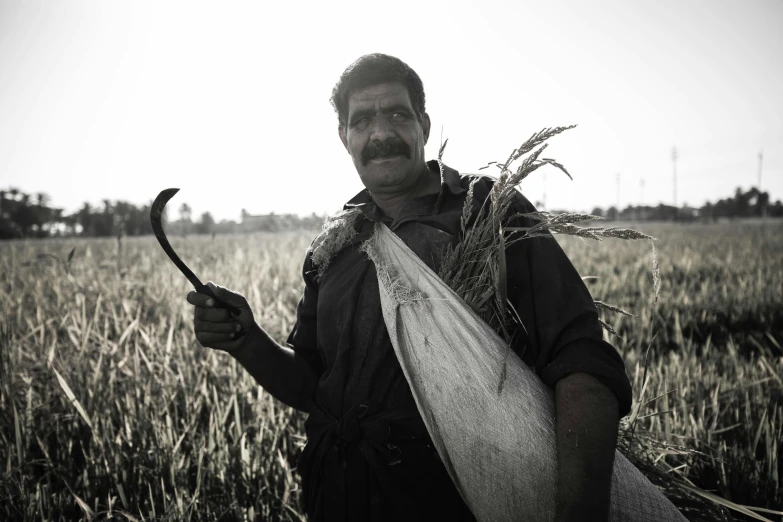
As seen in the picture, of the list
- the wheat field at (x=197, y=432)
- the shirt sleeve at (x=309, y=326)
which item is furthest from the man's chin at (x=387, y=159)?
the wheat field at (x=197, y=432)

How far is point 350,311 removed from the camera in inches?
51.1

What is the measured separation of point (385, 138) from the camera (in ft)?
4.59

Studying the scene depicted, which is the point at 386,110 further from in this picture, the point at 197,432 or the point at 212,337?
the point at 197,432

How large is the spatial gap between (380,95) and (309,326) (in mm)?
884

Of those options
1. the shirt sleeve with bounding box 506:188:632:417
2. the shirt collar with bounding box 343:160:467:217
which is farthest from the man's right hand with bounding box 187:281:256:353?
the shirt sleeve with bounding box 506:188:632:417

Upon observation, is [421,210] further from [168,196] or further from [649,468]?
[649,468]

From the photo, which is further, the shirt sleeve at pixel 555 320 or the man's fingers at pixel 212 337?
the man's fingers at pixel 212 337

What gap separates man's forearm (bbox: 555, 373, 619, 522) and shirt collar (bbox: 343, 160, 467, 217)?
658mm

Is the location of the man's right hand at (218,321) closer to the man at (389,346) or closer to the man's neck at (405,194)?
the man at (389,346)

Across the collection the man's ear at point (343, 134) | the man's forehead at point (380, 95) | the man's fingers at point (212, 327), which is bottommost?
the man's fingers at point (212, 327)

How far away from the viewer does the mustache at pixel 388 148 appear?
1.41 metres

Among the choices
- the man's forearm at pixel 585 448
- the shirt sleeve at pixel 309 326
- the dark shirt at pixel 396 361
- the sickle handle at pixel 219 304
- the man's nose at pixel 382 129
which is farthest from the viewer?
the shirt sleeve at pixel 309 326

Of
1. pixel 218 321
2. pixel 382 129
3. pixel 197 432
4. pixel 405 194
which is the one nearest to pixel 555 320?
pixel 405 194

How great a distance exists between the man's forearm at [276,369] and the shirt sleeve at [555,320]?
800 mm
